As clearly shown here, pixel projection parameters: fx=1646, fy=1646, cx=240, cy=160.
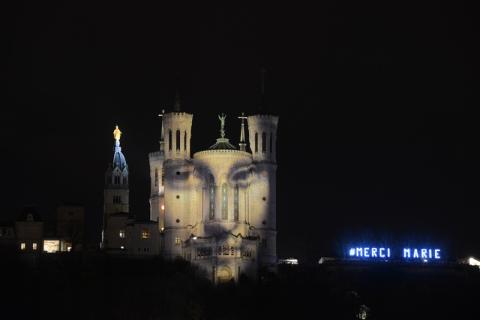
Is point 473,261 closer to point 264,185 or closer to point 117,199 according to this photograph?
point 264,185

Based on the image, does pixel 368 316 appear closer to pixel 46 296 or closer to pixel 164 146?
pixel 164 146

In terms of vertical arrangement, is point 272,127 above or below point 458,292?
above

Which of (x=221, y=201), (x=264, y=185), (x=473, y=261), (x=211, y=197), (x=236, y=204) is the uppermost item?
(x=264, y=185)

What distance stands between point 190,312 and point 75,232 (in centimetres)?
2861

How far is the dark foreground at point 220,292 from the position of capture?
13925cm

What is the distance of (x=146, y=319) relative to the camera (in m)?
137

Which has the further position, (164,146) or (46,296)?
(164,146)

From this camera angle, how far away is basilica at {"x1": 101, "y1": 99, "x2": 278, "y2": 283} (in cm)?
15375

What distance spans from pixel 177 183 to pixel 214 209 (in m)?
5.02

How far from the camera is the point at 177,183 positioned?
159 meters

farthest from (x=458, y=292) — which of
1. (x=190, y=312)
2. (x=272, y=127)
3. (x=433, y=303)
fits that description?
(x=190, y=312)

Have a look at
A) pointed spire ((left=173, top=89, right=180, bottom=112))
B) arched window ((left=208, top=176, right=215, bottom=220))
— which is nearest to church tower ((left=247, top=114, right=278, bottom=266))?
arched window ((left=208, top=176, right=215, bottom=220))

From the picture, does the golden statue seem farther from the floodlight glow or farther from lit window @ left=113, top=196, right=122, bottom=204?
the floodlight glow

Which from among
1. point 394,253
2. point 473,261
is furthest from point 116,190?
point 473,261
